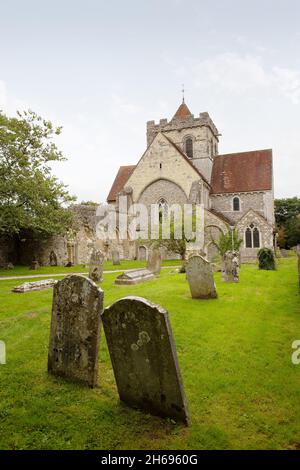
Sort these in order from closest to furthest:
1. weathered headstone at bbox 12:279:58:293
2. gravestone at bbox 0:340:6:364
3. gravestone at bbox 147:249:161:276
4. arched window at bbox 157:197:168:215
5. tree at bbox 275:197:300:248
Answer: gravestone at bbox 0:340:6:364 < weathered headstone at bbox 12:279:58:293 < gravestone at bbox 147:249:161:276 < arched window at bbox 157:197:168:215 < tree at bbox 275:197:300:248

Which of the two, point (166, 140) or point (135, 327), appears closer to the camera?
point (135, 327)

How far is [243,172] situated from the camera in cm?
3444

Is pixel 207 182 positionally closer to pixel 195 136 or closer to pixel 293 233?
pixel 195 136

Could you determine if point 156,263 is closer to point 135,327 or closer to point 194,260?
point 194,260

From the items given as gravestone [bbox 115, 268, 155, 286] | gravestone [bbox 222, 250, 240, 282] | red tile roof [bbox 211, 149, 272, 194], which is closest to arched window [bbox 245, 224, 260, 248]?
red tile roof [bbox 211, 149, 272, 194]

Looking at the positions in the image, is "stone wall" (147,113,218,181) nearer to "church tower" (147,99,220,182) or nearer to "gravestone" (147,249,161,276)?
"church tower" (147,99,220,182)

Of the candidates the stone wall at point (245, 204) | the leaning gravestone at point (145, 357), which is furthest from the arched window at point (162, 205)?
the leaning gravestone at point (145, 357)

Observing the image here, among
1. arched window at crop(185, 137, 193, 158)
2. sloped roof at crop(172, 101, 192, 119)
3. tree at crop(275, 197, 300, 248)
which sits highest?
sloped roof at crop(172, 101, 192, 119)

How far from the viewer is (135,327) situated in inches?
158

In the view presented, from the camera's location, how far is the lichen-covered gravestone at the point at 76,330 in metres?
4.62

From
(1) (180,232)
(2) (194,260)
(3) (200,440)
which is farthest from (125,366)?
(1) (180,232)

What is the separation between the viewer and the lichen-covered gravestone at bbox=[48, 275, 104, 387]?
4617mm

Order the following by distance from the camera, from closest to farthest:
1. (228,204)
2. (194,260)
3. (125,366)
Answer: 1. (125,366)
2. (194,260)
3. (228,204)

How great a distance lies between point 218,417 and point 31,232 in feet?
82.0
